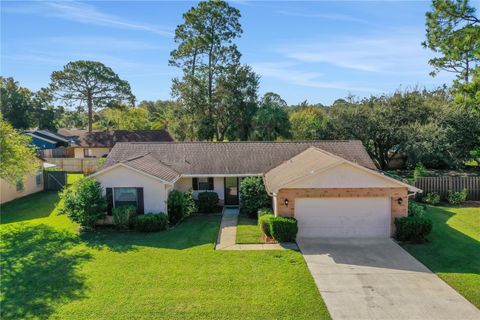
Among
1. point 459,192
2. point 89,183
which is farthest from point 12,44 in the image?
point 459,192

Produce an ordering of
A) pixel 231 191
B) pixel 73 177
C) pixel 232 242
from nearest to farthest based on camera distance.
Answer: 1. pixel 232 242
2. pixel 231 191
3. pixel 73 177

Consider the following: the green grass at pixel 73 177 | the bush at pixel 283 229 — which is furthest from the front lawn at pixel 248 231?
the green grass at pixel 73 177

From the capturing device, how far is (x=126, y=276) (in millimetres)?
10867

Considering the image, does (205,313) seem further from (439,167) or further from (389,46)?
(439,167)

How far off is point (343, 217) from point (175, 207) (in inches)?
327

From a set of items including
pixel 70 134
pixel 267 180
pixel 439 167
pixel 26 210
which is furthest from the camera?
pixel 70 134

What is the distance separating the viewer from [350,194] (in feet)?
47.0

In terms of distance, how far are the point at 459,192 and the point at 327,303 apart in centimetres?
1620

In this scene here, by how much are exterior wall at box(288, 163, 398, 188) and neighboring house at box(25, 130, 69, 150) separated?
48.4 metres

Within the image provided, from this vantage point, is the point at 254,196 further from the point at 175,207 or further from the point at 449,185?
the point at 449,185

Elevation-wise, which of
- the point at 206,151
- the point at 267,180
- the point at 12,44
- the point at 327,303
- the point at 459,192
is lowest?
the point at 327,303

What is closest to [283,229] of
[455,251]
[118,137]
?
[455,251]

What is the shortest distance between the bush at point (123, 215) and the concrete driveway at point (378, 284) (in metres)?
8.09

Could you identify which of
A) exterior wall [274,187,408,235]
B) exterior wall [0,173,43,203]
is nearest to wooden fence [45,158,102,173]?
exterior wall [0,173,43,203]
